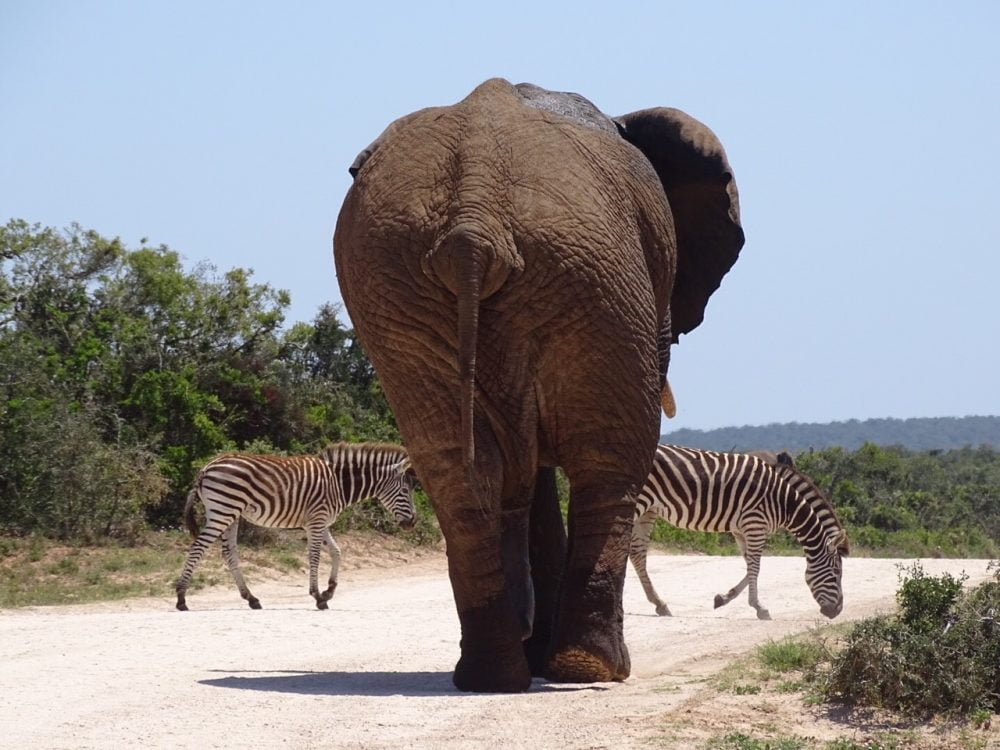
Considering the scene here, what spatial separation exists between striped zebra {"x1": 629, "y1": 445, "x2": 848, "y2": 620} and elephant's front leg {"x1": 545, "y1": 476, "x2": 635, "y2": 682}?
7036 mm

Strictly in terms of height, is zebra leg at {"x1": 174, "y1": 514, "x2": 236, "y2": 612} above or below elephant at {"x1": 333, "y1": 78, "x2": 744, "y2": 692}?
below

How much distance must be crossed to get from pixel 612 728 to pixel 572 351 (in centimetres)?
191

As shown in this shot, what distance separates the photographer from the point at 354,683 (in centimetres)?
844

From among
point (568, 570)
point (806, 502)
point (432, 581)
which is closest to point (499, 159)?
point (568, 570)

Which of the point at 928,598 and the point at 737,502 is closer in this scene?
the point at 928,598

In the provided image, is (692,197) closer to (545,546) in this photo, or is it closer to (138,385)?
(545,546)

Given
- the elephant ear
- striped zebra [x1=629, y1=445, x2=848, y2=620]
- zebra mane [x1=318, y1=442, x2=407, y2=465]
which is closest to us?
the elephant ear

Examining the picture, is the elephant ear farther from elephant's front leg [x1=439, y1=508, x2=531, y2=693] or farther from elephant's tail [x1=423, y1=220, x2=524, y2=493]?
elephant's front leg [x1=439, y1=508, x2=531, y2=693]

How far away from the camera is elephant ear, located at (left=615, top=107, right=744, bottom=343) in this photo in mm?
9297

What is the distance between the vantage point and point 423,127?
786 centimetres

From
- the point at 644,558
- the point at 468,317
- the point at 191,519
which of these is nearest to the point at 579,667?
the point at 468,317

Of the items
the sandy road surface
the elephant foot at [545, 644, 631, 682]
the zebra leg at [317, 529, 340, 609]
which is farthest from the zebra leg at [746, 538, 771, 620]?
the elephant foot at [545, 644, 631, 682]

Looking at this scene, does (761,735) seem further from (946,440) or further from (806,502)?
(946,440)

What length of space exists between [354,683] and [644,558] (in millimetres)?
6883
